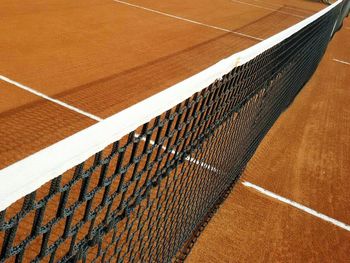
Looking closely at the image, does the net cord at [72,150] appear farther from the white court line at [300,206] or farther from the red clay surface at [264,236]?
the white court line at [300,206]

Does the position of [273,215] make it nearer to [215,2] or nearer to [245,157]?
[245,157]

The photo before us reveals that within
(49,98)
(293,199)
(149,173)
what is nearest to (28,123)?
(49,98)

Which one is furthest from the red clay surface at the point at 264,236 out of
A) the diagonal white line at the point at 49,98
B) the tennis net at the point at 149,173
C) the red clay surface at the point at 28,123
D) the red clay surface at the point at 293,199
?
the diagonal white line at the point at 49,98

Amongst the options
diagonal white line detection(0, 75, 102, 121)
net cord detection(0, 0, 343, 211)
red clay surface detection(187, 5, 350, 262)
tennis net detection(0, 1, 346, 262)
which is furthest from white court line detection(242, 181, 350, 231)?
net cord detection(0, 0, 343, 211)

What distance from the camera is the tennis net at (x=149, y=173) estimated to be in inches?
56.6

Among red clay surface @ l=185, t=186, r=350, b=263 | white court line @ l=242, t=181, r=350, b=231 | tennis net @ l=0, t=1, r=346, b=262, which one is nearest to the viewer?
tennis net @ l=0, t=1, r=346, b=262

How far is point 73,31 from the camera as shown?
8734 millimetres

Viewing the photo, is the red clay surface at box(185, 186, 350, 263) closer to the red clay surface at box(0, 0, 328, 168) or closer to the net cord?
the net cord

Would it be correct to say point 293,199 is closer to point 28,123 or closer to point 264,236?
point 264,236

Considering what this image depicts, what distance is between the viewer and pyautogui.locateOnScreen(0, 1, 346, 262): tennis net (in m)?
1.44

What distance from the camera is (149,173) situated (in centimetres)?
248

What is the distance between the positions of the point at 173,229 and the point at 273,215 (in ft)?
4.32

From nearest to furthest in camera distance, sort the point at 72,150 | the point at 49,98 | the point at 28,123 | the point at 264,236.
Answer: the point at 72,150 → the point at 264,236 → the point at 28,123 → the point at 49,98

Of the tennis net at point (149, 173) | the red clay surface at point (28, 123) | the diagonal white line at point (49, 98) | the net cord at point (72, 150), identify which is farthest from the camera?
the diagonal white line at point (49, 98)
